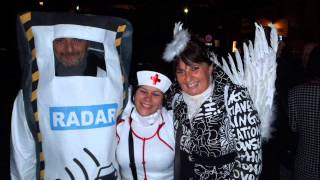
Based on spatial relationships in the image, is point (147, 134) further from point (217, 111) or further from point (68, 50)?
point (68, 50)

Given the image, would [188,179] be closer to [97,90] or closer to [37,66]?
[97,90]

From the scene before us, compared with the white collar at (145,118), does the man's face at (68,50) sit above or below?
above

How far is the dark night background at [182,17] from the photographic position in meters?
13.4

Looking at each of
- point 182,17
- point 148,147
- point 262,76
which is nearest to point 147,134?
point 148,147

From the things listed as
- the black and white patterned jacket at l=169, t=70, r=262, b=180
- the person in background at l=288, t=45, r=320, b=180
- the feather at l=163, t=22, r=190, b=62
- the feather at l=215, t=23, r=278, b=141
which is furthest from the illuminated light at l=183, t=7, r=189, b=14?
the black and white patterned jacket at l=169, t=70, r=262, b=180

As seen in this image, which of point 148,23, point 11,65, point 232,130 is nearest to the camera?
point 232,130

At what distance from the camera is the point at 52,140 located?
6.24ft

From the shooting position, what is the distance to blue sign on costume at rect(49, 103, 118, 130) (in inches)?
74.2

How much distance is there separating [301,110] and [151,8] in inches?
898

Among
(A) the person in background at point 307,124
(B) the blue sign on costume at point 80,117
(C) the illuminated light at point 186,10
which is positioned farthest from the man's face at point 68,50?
(C) the illuminated light at point 186,10

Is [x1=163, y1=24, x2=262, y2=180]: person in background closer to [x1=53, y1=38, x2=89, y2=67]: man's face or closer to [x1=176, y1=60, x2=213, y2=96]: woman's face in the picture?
→ [x1=176, y1=60, x2=213, y2=96]: woman's face

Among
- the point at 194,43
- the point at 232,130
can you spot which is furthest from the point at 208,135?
the point at 194,43

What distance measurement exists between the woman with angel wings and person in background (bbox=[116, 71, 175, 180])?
0.31 ft

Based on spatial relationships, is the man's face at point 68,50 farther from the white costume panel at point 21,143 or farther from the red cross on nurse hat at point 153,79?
the red cross on nurse hat at point 153,79
